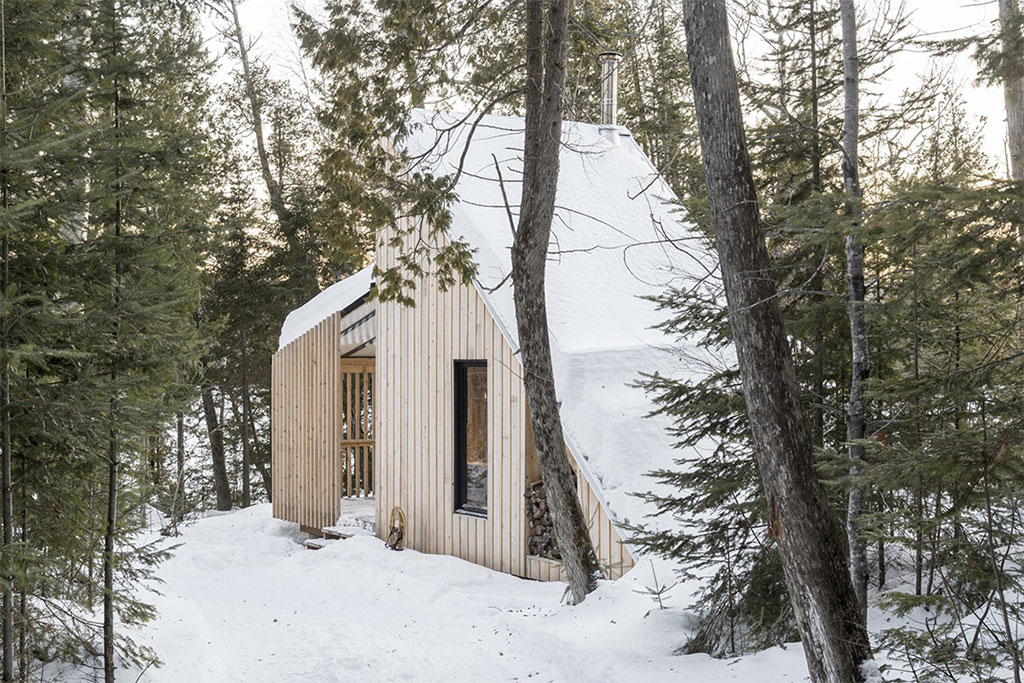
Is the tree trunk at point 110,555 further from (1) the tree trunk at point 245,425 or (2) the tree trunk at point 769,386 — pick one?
(1) the tree trunk at point 245,425

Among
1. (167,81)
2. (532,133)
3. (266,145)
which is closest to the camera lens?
(167,81)

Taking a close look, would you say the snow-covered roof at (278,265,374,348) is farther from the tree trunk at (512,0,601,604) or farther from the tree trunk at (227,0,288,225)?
the tree trunk at (227,0,288,225)

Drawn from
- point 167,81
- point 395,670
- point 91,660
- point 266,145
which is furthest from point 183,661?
point 266,145

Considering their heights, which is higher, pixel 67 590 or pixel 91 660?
pixel 67 590

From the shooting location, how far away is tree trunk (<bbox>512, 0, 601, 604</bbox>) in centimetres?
A: 724

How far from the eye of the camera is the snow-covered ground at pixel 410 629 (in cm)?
573

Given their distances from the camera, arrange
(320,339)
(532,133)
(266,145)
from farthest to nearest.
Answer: (266,145) < (320,339) < (532,133)

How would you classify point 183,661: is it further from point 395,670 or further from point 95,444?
point 95,444

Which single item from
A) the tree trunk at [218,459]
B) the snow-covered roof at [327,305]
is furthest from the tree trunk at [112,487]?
the tree trunk at [218,459]

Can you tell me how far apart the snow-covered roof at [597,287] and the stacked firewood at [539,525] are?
3.07ft

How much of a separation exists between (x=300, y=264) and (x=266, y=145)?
3.52 m

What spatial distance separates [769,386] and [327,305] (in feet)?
29.9

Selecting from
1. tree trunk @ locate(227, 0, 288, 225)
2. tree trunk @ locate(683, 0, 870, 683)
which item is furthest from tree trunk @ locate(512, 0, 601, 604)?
tree trunk @ locate(227, 0, 288, 225)

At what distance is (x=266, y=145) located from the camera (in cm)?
2158
